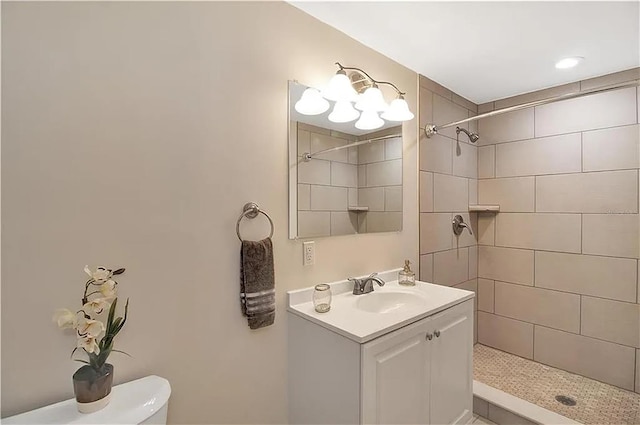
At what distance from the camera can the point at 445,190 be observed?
233 centimetres

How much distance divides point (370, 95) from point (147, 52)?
3.42 feet

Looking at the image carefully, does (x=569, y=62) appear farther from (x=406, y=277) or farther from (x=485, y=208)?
(x=406, y=277)

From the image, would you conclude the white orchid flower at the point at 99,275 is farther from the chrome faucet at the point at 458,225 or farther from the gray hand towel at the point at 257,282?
the chrome faucet at the point at 458,225

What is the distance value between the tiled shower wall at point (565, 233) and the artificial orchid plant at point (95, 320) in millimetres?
2703

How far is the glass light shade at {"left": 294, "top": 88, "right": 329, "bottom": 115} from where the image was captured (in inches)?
58.6

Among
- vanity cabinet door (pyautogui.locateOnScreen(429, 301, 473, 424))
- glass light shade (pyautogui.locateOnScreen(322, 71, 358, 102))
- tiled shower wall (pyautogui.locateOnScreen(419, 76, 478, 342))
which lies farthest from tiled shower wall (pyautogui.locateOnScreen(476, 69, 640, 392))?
glass light shade (pyautogui.locateOnScreen(322, 71, 358, 102))

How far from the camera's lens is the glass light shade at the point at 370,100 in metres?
1.64

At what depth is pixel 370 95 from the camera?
5.38ft

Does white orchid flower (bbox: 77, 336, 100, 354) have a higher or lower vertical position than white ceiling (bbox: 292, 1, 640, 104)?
lower

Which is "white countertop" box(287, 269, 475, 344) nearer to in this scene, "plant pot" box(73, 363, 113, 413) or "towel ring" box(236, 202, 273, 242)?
"towel ring" box(236, 202, 273, 242)

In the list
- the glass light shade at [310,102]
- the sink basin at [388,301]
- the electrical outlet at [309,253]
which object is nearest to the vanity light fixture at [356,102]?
the glass light shade at [310,102]

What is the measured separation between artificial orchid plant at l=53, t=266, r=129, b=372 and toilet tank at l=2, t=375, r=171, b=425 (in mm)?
119

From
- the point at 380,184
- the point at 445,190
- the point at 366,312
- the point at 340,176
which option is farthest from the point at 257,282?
the point at 445,190

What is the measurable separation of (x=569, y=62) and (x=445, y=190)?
107cm
